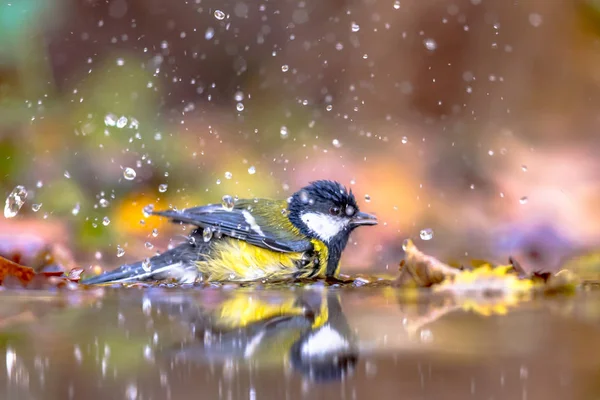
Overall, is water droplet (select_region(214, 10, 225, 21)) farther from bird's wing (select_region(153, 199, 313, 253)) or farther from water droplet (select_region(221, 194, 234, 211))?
bird's wing (select_region(153, 199, 313, 253))

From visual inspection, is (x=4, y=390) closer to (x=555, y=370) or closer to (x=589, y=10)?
(x=555, y=370)

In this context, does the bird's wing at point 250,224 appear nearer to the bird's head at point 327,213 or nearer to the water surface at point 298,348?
the bird's head at point 327,213

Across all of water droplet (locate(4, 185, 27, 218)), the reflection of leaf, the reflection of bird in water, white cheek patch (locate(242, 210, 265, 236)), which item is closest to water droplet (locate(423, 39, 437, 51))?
the reflection of leaf

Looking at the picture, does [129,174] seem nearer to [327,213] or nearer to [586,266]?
[327,213]

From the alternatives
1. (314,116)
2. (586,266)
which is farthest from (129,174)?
(586,266)

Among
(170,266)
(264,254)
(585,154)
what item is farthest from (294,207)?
(585,154)

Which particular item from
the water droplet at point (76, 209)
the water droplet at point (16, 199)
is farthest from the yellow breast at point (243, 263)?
the water droplet at point (16, 199)

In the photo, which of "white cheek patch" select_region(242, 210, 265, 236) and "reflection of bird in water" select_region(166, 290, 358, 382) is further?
"white cheek patch" select_region(242, 210, 265, 236)
